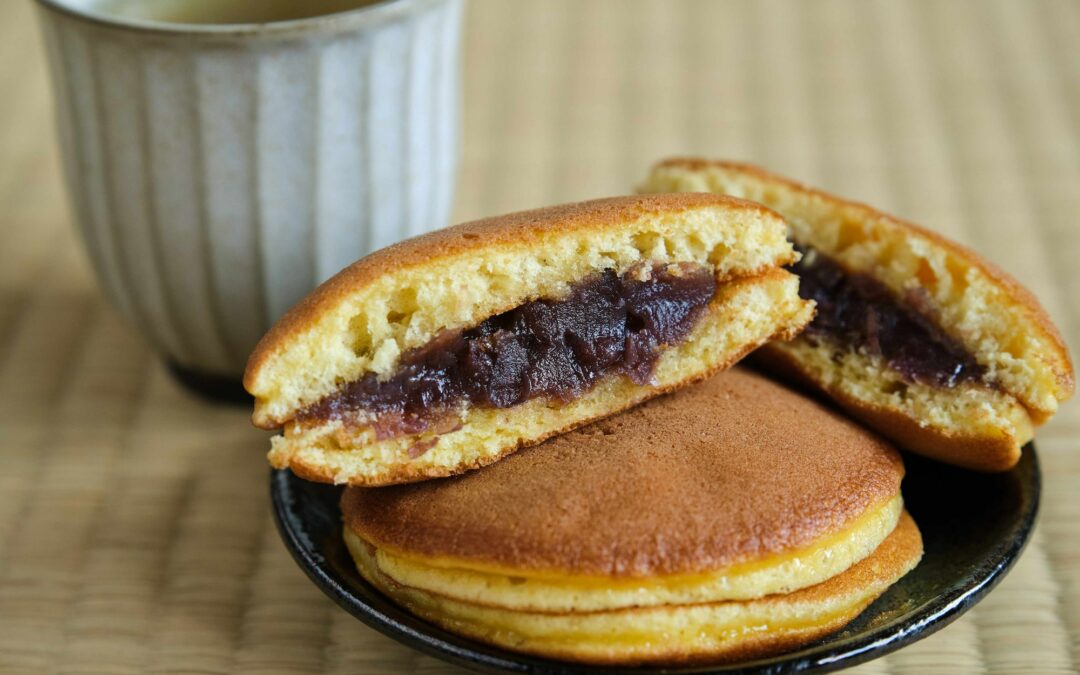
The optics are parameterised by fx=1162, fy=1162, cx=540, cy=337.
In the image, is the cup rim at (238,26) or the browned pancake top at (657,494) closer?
the browned pancake top at (657,494)

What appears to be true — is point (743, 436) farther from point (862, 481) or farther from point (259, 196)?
point (259, 196)

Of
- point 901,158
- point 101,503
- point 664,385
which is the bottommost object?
point 101,503

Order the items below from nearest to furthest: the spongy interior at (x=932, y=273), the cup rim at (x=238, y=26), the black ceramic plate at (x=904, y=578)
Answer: the black ceramic plate at (x=904, y=578)
the spongy interior at (x=932, y=273)
the cup rim at (x=238, y=26)

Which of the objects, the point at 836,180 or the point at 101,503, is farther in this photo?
the point at 836,180

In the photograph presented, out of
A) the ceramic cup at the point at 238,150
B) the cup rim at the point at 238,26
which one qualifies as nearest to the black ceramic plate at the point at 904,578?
the ceramic cup at the point at 238,150

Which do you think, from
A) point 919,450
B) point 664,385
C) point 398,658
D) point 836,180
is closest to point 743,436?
point 664,385

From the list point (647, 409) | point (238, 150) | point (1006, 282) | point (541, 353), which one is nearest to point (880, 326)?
point (1006, 282)

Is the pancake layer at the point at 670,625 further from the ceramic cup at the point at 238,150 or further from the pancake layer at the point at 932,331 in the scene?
the ceramic cup at the point at 238,150
